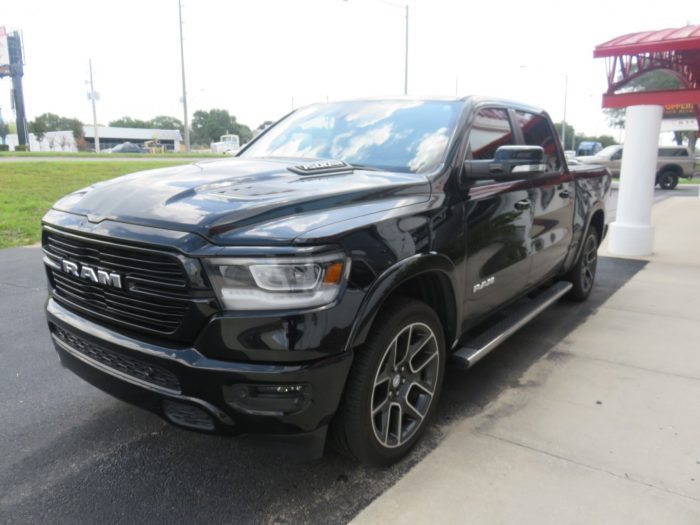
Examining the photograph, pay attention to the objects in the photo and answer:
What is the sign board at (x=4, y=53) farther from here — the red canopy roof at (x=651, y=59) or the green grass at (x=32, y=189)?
the red canopy roof at (x=651, y=59)

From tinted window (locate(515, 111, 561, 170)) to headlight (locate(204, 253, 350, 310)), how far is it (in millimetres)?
2749

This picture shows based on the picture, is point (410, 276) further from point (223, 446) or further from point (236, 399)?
point (223, 446)

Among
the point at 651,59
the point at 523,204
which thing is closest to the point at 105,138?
the point at 651,59

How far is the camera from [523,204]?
12.6 ft

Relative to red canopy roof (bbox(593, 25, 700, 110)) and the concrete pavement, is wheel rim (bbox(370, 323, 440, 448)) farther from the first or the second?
red canopy roof (bbox(593, 25, 700, 110))

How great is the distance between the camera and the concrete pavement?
2.51 metres

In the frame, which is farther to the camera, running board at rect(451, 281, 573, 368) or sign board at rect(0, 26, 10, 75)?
sign board at rect(0, 26, 10, 75)

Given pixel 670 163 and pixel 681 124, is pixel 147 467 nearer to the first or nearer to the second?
pixel 670 163

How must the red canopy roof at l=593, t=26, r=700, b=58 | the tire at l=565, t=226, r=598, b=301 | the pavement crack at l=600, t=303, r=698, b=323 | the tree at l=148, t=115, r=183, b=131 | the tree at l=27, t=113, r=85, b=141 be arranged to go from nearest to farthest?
1. the pavement crack at l=600, t=303, r=698, b=323
2. the tire at l=565, t=226, r=598, b=301
3. the red canopy roof at l=593, t=26, r=700, b=58
4. the tree at l=27, t=113, r=85, b=141
5. the tree at l=148, t=115, r=183, b=131

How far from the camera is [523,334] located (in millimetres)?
4832

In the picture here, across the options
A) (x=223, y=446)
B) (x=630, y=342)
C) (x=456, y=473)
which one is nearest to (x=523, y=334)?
(x=630, y=342)

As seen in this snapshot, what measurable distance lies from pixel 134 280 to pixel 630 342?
3962 millimetres

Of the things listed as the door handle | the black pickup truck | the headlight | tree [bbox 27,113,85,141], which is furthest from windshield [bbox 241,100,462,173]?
tree [bbox 27,113,85,141]

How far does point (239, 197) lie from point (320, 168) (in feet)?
2.32
